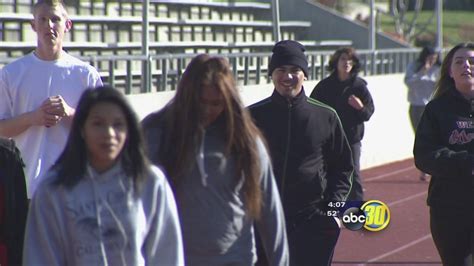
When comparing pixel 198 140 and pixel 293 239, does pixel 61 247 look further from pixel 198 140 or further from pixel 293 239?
pixel 293 239

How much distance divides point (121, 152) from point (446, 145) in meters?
3.12

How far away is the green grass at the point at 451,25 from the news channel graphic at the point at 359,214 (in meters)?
27.5

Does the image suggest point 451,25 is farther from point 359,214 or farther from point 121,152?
point 121,152

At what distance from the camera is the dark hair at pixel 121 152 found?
163 inches

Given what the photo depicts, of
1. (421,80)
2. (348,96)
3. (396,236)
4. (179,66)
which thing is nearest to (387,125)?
(421,80)

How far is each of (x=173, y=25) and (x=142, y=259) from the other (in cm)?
Result: 1567

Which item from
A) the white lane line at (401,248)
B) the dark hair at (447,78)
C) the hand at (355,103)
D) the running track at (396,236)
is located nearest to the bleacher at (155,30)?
the hand at (355,103)

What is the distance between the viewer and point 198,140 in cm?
471

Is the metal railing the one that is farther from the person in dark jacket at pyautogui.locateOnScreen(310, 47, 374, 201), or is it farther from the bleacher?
the person in dark jacket at pyautogui.locateOnScreen(310, 47, 374, 201)

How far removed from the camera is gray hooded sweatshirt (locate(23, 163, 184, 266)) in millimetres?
4074

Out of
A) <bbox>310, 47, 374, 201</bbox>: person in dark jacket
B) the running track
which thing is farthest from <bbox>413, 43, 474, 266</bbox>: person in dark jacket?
<bbox>310, 47, 374, 201</bbox>: person in dark jacket

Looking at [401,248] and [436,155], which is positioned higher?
[436,155]

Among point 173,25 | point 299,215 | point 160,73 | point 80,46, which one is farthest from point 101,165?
point 173,25

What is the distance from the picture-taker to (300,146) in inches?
245
